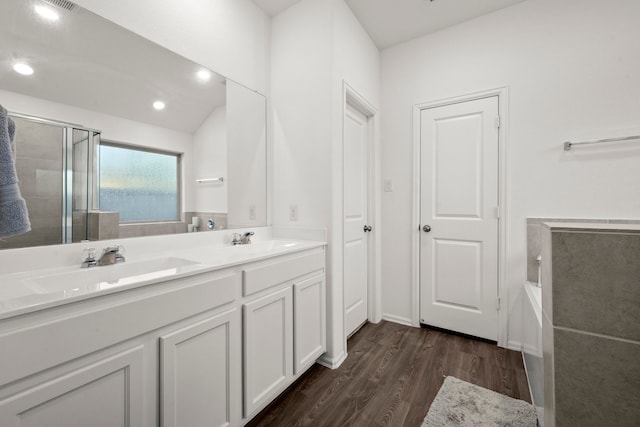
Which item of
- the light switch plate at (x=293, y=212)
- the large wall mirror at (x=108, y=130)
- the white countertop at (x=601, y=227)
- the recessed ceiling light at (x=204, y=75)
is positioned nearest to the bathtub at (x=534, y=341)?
the white countertop at (x=601, y=227)

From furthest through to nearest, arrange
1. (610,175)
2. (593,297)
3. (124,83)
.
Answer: (610,175) → (124,83) → (593,297)

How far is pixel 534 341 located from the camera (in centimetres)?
151

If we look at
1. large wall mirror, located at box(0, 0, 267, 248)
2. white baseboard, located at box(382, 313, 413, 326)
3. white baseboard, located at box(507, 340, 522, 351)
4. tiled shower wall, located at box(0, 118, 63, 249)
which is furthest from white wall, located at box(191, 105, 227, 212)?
white baseboard, located at box(507, 340, 522, 351)

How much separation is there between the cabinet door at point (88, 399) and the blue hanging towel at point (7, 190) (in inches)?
18.3

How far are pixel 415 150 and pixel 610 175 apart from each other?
4.39 ft

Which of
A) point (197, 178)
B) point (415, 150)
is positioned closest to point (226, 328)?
point (197, 178)

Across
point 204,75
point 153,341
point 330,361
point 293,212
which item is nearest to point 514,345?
point 330,361

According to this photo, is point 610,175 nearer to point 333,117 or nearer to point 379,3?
point 333,117

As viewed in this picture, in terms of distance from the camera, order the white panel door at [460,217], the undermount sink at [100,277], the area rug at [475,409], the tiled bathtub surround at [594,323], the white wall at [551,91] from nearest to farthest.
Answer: the tiled bathtub surround at [594,323] < the undermount sink at [100,277] < the area rug at [475,409] < the white wall at [551,91] < the white panel door at [460,217]

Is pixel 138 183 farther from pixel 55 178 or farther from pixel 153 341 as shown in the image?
pixel 153 341

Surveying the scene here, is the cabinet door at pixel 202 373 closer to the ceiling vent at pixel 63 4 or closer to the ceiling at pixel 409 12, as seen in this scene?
the ceiling vent at pixel 63 4

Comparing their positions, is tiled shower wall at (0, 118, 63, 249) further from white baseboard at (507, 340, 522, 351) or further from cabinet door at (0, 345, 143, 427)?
white baseboard at (507, 340, 522, 351)

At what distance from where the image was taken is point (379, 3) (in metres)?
2.18

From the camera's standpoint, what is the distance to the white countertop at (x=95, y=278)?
0.76m
